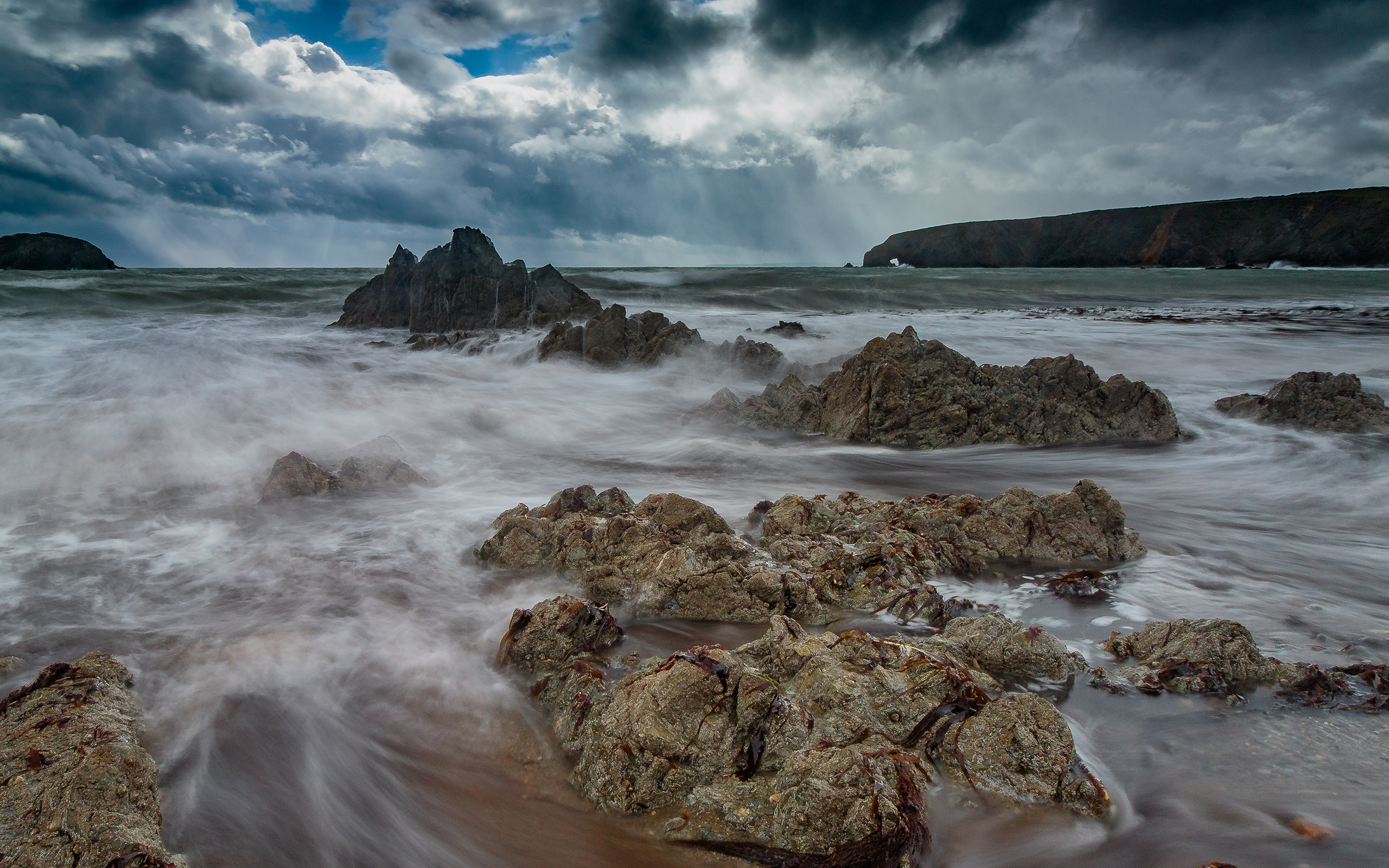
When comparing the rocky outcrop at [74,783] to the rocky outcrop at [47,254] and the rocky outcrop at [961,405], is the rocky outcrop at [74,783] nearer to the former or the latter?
the rocky outcrop at [961,405]

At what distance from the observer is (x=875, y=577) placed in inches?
149

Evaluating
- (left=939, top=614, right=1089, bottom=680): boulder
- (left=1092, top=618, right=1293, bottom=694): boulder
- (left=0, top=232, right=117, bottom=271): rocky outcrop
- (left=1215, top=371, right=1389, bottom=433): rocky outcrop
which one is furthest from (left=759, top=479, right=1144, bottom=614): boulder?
(left=0, top=232, right=117, bottom=271): rocky outcrop

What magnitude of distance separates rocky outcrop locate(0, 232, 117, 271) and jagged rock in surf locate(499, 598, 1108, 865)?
220 ft

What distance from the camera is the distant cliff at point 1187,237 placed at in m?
64.3

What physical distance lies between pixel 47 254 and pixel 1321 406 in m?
74.0

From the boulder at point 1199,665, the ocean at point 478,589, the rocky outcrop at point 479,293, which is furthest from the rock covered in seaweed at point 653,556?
the rocky outcrop at point 479,293

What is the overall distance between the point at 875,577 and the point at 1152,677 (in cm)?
132

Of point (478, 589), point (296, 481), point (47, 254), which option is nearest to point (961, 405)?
point (478, 589)

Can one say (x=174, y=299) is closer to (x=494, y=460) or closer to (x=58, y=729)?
(x=494, y=460)

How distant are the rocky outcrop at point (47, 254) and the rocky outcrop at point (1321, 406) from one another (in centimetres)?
6854

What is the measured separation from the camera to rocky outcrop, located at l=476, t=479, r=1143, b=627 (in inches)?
144

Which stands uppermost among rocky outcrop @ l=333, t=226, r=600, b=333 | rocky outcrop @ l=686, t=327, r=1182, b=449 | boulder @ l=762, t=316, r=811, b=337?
rocky outcrop @ l=333, t=226, r=600, b=333

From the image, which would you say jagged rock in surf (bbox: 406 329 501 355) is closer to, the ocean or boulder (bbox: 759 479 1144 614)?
the ocean

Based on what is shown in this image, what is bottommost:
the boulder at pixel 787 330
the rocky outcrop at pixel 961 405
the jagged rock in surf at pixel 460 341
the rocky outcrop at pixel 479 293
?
the rocky outcrop at pixel 961 405
